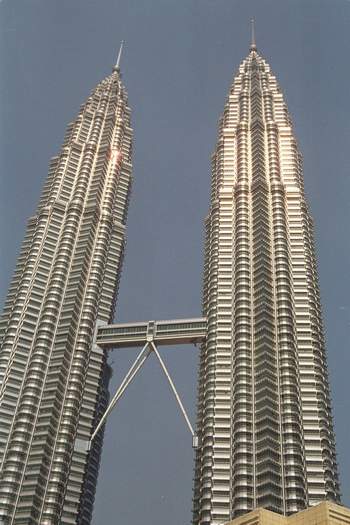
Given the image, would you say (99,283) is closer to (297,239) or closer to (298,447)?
(297,239)

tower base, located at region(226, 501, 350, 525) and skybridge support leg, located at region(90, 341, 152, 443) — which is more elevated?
skybridge support leg, located at region(90, 341, 152, 443)

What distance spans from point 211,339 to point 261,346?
35.2ft

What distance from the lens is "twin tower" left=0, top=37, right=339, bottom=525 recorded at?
108812 mm

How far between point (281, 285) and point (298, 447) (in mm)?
32958

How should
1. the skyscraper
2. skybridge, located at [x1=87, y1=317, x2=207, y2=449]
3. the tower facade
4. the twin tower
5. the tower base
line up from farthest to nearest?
skybridge, located at [x1=87, y1=317, x2=207, y2=449] < the skyscraper < the twin tower < the tower facade < the tower base

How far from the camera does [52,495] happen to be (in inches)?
4493

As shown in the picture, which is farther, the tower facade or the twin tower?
the twin tower

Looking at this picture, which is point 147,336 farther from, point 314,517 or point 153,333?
point 314,517

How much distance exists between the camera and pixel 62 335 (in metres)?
135

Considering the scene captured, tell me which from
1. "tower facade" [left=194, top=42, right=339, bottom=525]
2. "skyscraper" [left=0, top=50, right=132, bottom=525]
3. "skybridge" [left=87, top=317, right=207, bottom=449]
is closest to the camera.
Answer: "tower facade" [left=194, top=42, right=339, bottom=525]

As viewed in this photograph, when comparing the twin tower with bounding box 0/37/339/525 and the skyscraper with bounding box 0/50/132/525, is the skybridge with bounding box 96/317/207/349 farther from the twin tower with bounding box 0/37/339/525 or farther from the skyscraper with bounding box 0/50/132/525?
the skyscraper with bounding box 0/50/132/525

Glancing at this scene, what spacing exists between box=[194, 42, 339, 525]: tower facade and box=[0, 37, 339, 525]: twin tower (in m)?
0.24

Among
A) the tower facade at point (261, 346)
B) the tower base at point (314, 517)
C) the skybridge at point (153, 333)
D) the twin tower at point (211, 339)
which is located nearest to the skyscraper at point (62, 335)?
the twin tower at point (211, 339)

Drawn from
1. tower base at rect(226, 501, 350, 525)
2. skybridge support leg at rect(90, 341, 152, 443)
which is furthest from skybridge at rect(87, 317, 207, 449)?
tower base at rect(226, 501, 350, 525)
